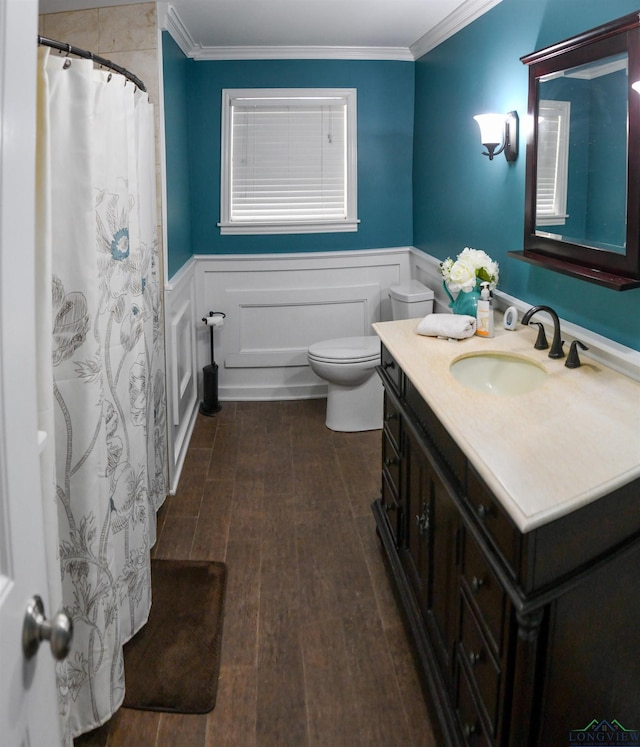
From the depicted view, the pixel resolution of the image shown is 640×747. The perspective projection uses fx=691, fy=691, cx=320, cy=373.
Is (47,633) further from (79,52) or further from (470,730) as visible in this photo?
(79,52)

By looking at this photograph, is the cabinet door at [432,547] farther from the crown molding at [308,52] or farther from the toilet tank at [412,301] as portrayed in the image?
the crown molding at [308,52]

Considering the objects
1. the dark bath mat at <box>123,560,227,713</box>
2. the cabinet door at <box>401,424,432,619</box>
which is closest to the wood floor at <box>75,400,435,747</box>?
the dark bath mat at <box>123,560,227,713</box>

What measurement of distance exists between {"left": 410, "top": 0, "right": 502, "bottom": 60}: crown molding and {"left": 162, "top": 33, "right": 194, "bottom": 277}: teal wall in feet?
4.42

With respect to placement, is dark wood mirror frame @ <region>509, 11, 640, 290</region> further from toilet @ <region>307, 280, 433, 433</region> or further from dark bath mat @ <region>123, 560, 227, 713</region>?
dark bath mat @ <region>123, 560, 227, 713</region>

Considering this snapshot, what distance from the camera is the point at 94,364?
1.83 metres

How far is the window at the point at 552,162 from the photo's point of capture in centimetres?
224

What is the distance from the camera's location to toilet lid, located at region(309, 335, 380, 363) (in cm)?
391

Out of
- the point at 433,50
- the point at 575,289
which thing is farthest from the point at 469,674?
the point at 433,50

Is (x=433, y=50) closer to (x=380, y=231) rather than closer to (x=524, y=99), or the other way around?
(x=380, y=231)

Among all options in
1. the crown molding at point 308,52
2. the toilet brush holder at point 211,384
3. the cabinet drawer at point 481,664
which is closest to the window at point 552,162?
the cabinet drawer at point 481,664

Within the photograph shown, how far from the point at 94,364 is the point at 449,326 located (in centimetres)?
122

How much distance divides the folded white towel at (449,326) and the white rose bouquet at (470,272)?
0.48 feet

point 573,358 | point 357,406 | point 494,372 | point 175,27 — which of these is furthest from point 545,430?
point 175,27

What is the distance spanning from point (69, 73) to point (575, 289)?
5.39ft
